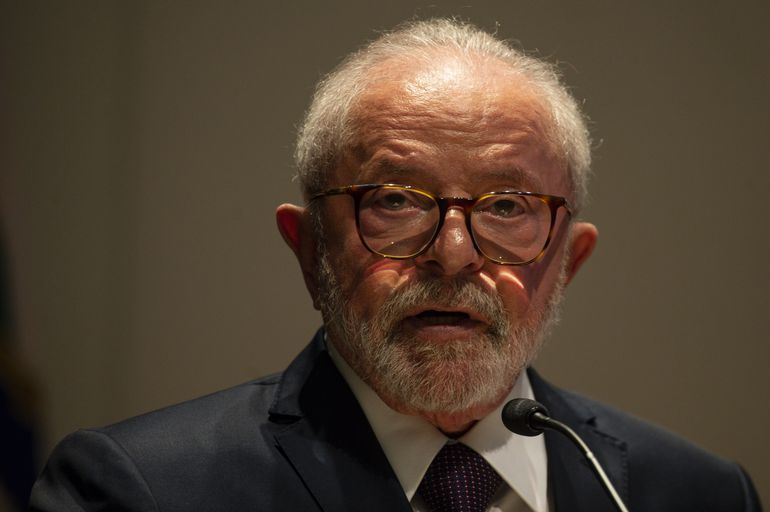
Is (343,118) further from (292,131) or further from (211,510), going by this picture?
(292,131)

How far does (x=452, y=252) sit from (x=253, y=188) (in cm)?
139

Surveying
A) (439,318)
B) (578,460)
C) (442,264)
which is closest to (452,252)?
(442,264)

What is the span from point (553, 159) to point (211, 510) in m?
0.98

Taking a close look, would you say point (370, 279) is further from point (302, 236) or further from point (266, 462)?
point (266, 462)

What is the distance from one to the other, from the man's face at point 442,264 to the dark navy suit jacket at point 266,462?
126 mm

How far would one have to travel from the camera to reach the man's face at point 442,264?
179cm

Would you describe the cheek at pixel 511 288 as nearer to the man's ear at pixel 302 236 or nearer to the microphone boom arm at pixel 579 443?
the microphone boom arm at pixel 579 443

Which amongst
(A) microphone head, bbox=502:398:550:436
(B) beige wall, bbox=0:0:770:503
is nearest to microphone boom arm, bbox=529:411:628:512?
(A) microphone head, bbox=502:398:550:436

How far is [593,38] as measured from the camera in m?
3.10

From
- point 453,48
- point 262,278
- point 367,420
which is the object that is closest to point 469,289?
point 367,420

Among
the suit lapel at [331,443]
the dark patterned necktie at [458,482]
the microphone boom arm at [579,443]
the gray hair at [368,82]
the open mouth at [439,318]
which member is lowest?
the dark patterned necktie at [458,482]

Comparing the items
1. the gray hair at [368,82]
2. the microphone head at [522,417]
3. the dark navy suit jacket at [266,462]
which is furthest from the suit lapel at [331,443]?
the gray hair at [368,82]

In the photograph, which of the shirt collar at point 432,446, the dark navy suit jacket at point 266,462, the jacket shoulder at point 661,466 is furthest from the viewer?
A: the jacket shoulder at point 661,466

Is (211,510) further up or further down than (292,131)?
further down
